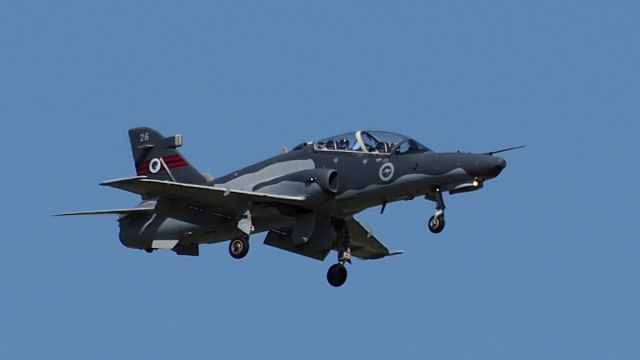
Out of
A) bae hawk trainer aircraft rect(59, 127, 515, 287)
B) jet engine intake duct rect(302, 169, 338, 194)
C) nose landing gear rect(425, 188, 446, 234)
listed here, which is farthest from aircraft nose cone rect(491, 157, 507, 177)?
jet engine intake duct rect(302, 169, 338, 194)

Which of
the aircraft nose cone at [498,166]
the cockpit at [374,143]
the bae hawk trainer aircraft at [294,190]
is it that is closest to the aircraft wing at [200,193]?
the bae hawk trainer aircraft at [294,190]

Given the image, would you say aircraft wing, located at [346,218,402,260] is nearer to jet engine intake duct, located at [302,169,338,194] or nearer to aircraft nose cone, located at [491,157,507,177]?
jet engine intake duct, located at [302,169,338,194]

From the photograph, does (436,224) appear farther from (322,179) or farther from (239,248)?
(239,248)

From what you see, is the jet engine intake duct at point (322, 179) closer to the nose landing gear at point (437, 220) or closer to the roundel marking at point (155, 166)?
the nose landing gear at point (437, 220)

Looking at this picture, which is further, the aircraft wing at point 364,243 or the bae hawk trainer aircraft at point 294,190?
the aircraft wing at point 364,243

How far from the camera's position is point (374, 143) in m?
44.0

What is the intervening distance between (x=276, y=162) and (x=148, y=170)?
4337 millimetres

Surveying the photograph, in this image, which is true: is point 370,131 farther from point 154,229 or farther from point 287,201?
point 154,229

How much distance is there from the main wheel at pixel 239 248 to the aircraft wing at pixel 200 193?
1022mm

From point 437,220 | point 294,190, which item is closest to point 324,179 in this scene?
point 294,190

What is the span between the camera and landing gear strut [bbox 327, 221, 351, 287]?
151 ft

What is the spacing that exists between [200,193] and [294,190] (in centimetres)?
246

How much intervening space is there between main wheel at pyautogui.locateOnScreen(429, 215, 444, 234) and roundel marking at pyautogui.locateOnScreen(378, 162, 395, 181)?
1768 millimetres

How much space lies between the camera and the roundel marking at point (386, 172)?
142 ft
